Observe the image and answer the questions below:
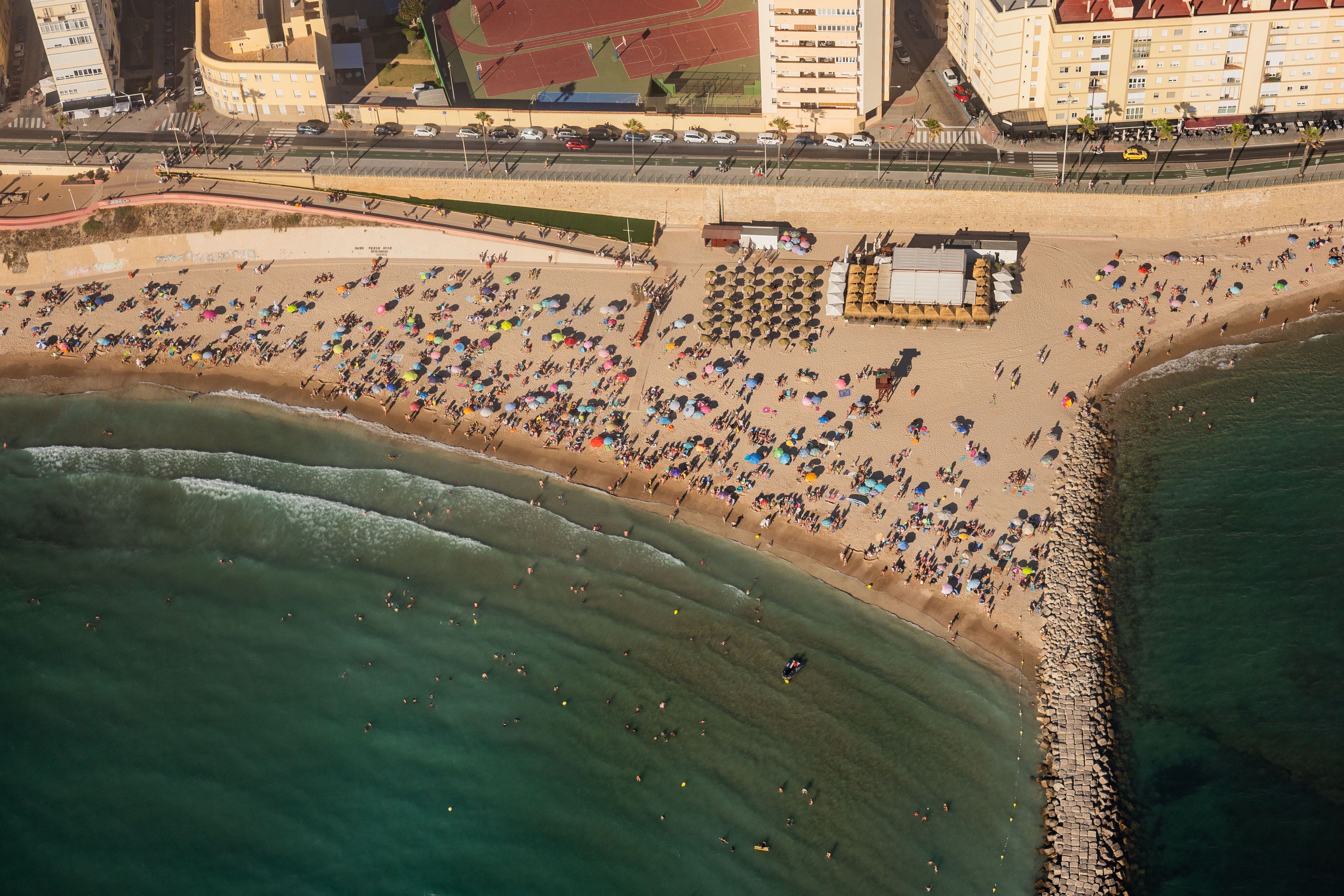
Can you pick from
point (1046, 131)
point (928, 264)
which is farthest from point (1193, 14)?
point (928, 264)

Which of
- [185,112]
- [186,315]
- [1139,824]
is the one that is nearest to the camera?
[1139,824]

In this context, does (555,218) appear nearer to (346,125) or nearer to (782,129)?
(782,129)

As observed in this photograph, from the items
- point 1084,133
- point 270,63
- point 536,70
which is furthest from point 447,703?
point 1084,133

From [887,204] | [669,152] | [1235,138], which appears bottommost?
[887,204]

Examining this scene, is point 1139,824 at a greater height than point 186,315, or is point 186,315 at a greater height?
point 186,315

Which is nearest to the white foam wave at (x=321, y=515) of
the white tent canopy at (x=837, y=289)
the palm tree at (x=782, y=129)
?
the white tent canopy at (x=837, y=289)

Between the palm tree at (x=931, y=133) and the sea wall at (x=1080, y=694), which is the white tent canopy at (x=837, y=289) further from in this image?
the sea wall at (x=1080, y=694)

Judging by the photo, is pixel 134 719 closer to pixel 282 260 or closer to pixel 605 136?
pixel 282 260

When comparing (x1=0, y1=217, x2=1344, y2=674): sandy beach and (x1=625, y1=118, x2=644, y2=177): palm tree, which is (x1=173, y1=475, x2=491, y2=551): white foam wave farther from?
(x1=625, y1=118, x2=644, y2=177): palm tree
